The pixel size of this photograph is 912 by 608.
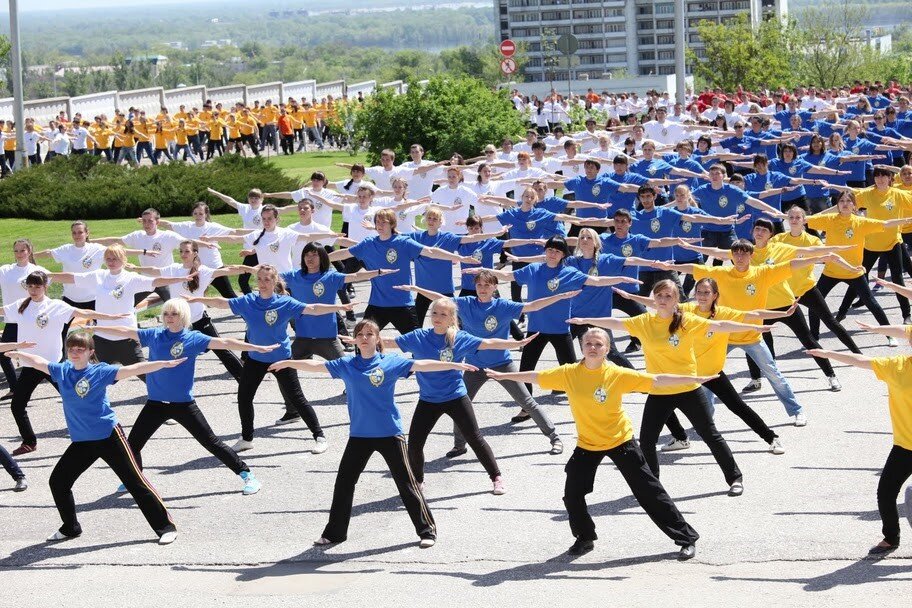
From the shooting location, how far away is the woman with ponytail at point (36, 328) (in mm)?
13070

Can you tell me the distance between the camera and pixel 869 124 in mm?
26672

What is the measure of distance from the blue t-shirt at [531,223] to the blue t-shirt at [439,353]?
6.14 meters

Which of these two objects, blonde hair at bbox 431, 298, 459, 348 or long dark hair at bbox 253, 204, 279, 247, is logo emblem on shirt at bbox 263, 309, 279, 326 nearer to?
blonde hair at bbox 431, 298, 459, 348

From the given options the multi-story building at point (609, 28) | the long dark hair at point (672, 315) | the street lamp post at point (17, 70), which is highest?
the street lamp post at point (17, 70)

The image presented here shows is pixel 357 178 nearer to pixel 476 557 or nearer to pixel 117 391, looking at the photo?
pixel 117 391

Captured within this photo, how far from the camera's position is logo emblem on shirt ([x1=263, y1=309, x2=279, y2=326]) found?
41.9 feet

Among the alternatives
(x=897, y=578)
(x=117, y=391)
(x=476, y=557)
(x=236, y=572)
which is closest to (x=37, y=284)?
(x=117, y=391)

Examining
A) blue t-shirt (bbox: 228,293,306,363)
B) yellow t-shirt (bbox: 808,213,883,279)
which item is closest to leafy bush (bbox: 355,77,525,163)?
yellow t-shirt (bbox: 808,213,883,279)

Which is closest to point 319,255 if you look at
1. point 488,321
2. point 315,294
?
point 315,294

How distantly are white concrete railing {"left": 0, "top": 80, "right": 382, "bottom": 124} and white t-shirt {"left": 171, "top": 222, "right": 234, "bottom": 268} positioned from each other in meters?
22.6

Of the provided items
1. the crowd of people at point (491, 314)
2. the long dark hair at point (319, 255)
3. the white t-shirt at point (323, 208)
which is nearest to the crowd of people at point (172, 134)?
the white t-shirt at point (323, 208)

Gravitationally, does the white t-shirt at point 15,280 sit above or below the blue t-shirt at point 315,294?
above

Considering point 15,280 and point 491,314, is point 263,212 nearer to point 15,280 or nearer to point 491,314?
point 15,280

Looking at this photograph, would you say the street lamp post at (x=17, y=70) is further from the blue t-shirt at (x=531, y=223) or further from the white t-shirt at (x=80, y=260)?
the blue t-shirt at (x=531, y=223)
